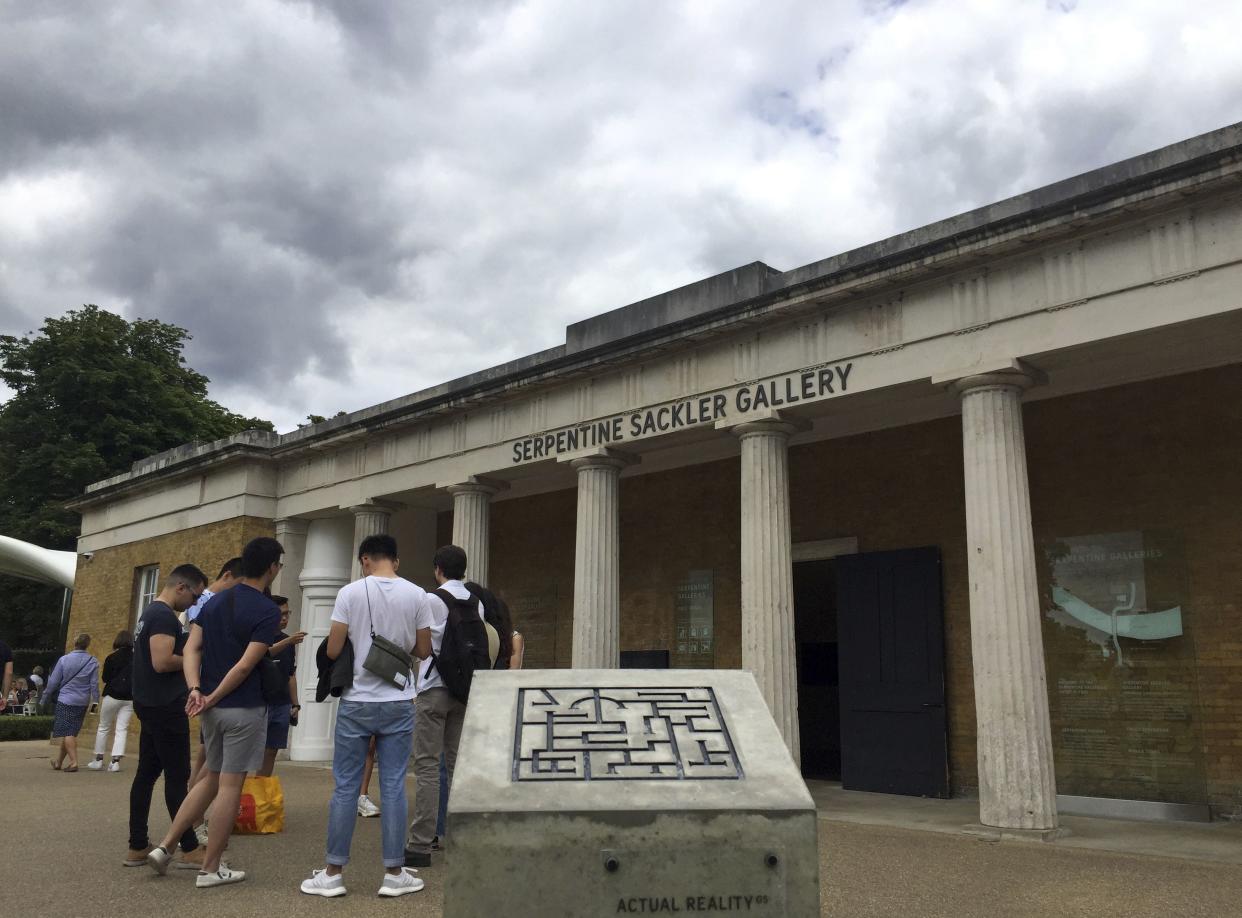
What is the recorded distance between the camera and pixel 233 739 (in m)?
5.25

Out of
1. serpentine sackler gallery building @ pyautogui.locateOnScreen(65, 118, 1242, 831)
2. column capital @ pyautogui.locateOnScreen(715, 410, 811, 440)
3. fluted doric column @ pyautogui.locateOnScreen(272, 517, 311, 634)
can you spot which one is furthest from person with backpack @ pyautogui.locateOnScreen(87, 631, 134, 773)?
column capital @ pyautogui.locateOnScreen(715, 410, 811, 440)

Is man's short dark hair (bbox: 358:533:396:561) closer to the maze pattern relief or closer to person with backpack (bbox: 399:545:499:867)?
Result: person with backpack (bbox: 399:545:499:867)

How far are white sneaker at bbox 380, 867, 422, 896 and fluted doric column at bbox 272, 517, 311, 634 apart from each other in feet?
39.3

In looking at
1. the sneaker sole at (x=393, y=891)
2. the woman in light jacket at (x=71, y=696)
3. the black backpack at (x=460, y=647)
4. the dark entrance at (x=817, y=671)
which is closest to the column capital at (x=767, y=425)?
the dark entrance at (x=817, y=671)

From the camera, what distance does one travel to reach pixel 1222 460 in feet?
31.2

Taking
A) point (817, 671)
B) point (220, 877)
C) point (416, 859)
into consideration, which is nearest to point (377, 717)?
point (416, 859)

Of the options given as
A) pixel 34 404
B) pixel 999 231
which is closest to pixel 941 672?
pixel 999 231

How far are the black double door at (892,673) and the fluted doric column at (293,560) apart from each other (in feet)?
30.3

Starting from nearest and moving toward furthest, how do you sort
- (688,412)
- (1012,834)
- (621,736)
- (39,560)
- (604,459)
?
(621,736), (1012,834), (688,412), (604,459), (39,560)

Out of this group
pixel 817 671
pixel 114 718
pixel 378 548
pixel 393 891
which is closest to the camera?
pixel 393 891

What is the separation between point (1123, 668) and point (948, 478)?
2.83 metres

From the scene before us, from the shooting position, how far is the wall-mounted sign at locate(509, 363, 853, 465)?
990cm

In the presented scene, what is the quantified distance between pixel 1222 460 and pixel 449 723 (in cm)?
786

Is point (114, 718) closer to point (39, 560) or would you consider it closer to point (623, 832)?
point (623, 832)
